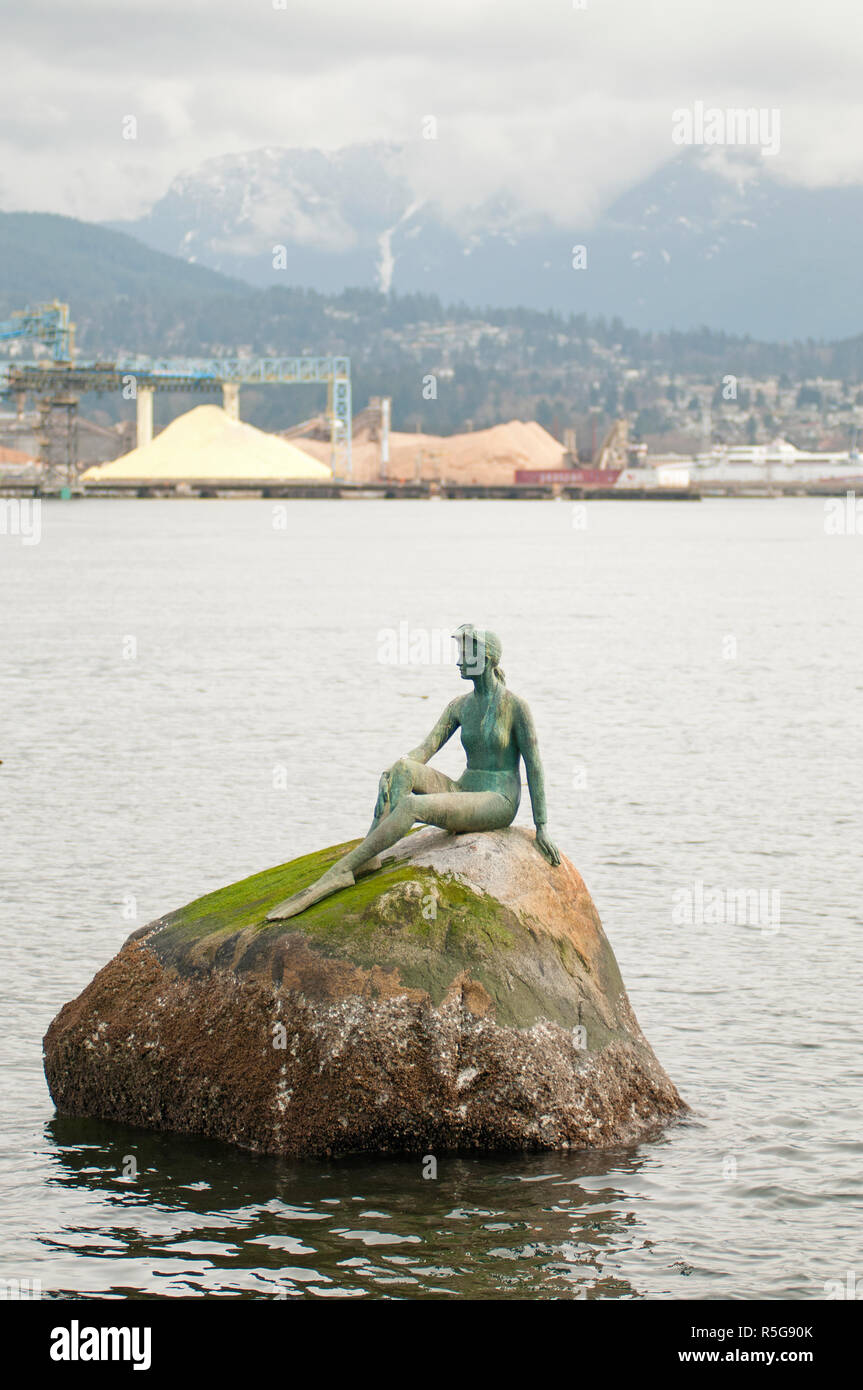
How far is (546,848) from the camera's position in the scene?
11.3 metres

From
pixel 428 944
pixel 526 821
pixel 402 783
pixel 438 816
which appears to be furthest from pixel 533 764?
pixel 526 821

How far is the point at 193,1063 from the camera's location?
10.8 metres

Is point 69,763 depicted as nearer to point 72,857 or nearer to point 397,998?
point 72,857

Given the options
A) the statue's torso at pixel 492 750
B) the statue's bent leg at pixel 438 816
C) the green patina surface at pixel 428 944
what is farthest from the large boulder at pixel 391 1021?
the statue's torso at pixel 492 750

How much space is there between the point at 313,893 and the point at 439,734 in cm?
141

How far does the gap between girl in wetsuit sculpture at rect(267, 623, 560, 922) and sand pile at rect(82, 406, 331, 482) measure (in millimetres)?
177677

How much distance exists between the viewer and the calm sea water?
9.62 m

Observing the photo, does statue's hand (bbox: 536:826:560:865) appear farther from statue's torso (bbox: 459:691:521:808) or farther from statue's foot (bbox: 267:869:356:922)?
statue's foot (bbox: 267:869:356:922)

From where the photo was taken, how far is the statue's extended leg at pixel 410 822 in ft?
36.0

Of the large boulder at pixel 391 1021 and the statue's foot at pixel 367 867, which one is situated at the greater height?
the statue's foot at pixel 367 867

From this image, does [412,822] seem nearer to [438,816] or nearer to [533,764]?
[438,816]

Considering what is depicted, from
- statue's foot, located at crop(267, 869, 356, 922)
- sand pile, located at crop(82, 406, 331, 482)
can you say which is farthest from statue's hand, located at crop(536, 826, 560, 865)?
sand pile, located at crop(82, 406, 331, 482)

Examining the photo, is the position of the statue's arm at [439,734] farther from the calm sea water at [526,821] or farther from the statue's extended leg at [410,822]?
the calm sea water at [526,821]

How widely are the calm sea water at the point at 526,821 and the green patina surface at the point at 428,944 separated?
0.99 m
